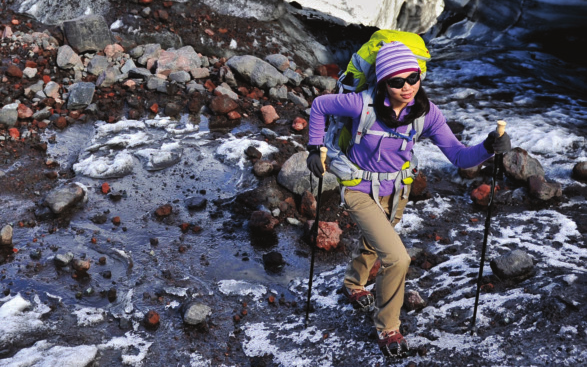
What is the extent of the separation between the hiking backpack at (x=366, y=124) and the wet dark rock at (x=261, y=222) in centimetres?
216

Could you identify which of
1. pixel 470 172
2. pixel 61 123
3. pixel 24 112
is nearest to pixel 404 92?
pixel 470 172

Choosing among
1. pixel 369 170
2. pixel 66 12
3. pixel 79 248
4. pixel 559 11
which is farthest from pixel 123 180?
pixel 559 11

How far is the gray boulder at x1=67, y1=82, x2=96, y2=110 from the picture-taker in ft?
29.0

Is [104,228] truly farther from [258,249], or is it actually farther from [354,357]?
[354,357]

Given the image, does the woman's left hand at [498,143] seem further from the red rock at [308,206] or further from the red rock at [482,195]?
the red rock at [482,195]

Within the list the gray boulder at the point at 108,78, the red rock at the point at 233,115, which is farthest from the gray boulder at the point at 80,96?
the red rock at the point at 233,115

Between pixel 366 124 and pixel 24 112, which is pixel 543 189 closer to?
pixel 366 124

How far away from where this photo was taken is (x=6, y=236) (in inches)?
237

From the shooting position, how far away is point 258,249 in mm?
6484

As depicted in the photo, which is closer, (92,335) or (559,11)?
(92,335)

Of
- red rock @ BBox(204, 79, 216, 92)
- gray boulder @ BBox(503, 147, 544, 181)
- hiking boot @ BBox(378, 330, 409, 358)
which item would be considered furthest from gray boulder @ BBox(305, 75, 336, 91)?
hiking boot @ BBox(378, 330, 409, 358)

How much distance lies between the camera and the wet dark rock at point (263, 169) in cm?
767

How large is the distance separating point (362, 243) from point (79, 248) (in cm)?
320

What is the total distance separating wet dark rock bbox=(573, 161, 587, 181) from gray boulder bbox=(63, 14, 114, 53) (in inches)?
319
